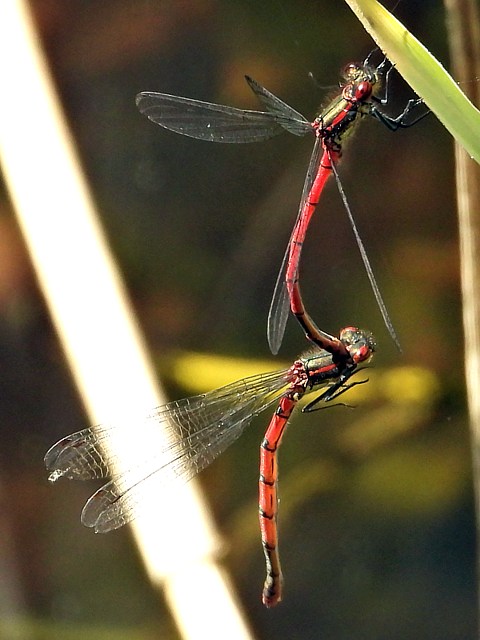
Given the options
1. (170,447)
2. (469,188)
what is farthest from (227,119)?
(170,447)

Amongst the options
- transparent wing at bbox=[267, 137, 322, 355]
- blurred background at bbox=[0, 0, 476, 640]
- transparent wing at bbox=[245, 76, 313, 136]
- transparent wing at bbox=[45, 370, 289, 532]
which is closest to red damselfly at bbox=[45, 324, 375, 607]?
transparent wing at bbox=[45, 370, 289, 532]

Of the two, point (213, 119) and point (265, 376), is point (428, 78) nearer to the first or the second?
point (213, 119)

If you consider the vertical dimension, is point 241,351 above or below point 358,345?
above

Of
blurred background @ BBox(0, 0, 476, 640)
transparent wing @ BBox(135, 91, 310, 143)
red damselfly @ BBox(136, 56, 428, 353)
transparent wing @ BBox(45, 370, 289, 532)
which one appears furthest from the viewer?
blurred background @ BBox(0, 0, 476, 640)

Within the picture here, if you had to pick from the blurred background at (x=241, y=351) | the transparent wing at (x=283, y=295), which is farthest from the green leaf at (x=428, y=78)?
the blurred background at (x=241, y=351)

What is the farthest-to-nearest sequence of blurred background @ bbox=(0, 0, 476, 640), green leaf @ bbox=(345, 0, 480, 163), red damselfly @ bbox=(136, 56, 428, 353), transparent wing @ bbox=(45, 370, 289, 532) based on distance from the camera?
blurred background @ bbox=(0, 0, 476, 640) → transparent wing @ bbox=(45, 370, 289, 532) → red damselfly @ bbox=(136, 56, 428, 353) → green leaf @ bbox=(345, 0, 480, 163)

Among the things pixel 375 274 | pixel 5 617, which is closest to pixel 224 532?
pixel 5 617

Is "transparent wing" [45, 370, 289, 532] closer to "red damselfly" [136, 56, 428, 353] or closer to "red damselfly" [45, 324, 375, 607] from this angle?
"red damselfly" [45, 324, 375, 607]

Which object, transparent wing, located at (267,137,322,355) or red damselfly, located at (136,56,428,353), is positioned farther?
transparent wing, located at (267,137,322,355)
